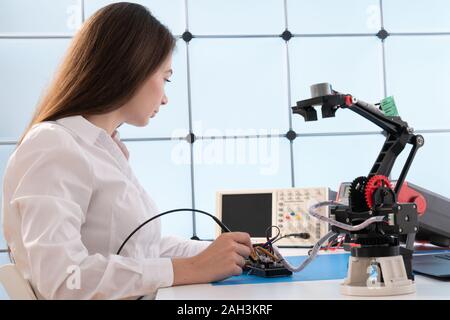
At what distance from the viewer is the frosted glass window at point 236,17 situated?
3205mm

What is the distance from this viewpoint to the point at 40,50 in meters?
3.17

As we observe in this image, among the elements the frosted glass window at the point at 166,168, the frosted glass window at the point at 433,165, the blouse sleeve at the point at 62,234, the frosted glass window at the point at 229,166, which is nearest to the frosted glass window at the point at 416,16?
the frosted glass window at the point at 433,165

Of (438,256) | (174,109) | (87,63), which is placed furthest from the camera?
(174,109)

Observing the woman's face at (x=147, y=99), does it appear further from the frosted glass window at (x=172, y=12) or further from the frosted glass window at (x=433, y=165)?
the frosted glass window at (x=433, y=165)

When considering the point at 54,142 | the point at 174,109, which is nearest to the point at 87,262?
the point at 54,142

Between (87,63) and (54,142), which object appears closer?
(54,142)

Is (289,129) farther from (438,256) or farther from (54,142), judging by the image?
(54,142)

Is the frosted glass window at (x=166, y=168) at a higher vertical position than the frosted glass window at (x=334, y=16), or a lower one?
lower

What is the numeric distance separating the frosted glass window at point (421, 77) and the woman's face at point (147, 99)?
84.3 inches

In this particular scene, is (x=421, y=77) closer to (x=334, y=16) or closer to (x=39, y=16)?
(x=334, y=16)

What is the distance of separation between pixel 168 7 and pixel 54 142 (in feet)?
7.03

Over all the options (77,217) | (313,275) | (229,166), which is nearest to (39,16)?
(229,166)

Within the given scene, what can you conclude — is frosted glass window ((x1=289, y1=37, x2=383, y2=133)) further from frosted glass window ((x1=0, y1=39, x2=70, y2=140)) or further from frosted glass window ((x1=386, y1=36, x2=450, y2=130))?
frosted glass window ((x1=0, y1=39, x2=70, y2=140))

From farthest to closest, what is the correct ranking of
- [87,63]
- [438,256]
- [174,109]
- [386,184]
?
[174,109] < [438,256] < [87,63] < [386,184]
